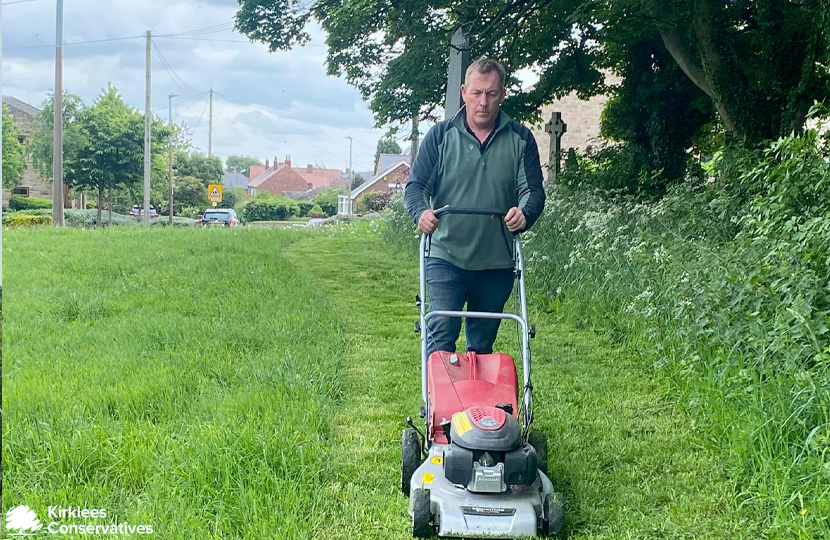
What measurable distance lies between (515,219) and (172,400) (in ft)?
6.90

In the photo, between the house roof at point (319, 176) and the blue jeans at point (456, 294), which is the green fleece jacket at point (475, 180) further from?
the house roof at point (319, 176)

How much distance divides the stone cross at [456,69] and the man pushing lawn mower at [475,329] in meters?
5.52

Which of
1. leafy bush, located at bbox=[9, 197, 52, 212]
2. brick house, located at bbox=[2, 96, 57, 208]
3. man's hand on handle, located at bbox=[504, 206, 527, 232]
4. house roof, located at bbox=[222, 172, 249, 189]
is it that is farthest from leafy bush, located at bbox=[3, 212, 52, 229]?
house roof, located at bbox=[222, 172, 249, 189]

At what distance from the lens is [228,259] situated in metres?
9.75

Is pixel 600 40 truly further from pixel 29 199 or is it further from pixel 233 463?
pixel 29 199

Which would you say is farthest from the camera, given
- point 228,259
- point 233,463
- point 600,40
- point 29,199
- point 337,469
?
point 29,199

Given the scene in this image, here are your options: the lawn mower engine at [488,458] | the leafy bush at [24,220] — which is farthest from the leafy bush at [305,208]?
the lawn mower engine at [488,458]

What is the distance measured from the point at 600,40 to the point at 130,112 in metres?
21.5

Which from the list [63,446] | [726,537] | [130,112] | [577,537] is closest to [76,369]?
[63,446]

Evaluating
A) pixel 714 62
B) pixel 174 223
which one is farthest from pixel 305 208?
pixel 714 62

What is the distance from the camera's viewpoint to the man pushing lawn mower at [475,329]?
277 cm

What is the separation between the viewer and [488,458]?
9.10 ft

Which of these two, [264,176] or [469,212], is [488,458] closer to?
Result: [469,212]

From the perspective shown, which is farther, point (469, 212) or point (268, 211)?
point (268, 211)
